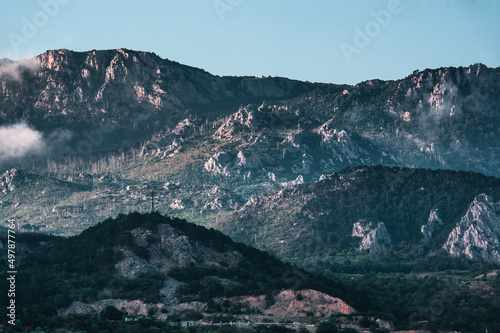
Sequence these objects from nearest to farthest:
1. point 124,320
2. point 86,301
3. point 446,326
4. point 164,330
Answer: point 164,330
point 124,320
point 446,326
point 86,301

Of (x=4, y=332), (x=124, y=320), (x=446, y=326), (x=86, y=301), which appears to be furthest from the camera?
(x=86, y=301)

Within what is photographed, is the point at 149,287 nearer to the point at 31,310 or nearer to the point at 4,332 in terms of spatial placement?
the point at 31,310

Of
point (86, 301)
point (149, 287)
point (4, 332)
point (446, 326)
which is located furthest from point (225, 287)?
point (4, 332)

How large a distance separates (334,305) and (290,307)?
8.89 metres

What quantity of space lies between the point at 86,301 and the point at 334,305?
165ft

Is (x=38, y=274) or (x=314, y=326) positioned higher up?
(x=38, y=274)

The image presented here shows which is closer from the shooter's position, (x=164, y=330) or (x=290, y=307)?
(x=164, y=330)

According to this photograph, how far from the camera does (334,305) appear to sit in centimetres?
18625

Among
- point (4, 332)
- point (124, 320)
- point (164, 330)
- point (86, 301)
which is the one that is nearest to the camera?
point (4, 332)

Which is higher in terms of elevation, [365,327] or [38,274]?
[38,274]

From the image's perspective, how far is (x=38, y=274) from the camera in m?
200

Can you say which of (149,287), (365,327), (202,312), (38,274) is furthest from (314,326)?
(38,274)

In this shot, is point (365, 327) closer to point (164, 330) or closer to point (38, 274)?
point (164, 330)

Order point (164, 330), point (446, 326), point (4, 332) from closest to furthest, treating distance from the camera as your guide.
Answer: point (4, 332) → point (164, 330) → point (446, 326)
